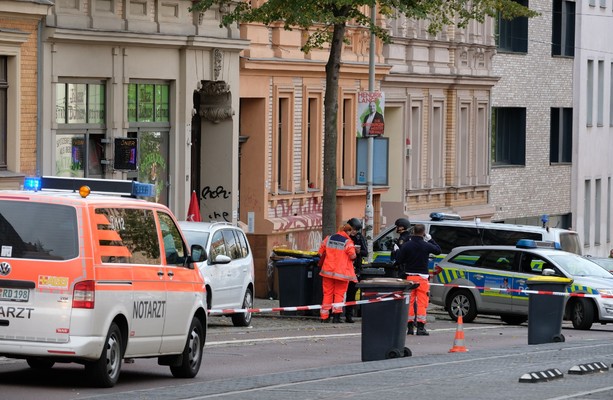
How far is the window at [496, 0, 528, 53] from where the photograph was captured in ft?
176

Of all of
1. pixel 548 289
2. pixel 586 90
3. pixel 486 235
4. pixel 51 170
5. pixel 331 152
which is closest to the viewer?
pixel 548 289

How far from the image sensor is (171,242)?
668 inches

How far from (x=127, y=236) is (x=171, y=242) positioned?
114 centimetres

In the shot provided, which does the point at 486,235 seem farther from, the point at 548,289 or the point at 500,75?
the point at 500,75

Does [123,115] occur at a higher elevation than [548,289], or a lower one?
higher

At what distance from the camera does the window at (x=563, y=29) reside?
57750mm

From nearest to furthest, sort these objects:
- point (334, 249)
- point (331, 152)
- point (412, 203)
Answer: point (334, 249)
point (331, 152)
point (412, 203)

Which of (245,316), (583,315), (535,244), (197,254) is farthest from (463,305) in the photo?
(197,254)

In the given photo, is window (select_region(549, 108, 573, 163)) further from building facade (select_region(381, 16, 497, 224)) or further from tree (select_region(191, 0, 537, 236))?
tree (select_region(191, 0, 537, 236))

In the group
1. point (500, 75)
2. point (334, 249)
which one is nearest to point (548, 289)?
point (334, 249)

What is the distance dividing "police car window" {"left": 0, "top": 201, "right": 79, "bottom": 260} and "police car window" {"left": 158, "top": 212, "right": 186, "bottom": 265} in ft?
5.87

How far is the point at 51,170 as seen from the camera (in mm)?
29000

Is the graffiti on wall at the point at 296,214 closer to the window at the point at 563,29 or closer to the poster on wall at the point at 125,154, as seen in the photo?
the poster on wall at the point at 125,154

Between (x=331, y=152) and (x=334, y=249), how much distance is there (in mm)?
4551
